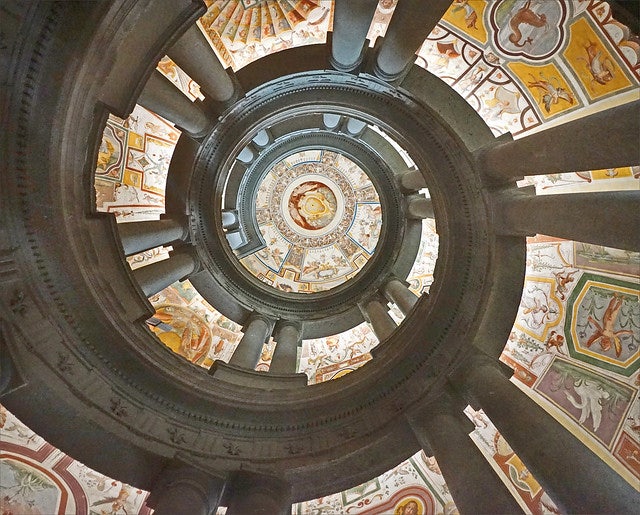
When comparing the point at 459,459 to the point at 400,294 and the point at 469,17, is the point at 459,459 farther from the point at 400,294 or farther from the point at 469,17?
the point at 469,17

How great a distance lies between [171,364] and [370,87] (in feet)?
20.0

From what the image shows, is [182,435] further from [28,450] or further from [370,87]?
[370,87]

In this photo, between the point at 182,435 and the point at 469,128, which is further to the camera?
the point at 469,128

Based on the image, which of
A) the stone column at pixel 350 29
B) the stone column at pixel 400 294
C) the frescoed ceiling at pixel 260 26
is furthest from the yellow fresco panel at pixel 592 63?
the stone column at pixel 400 294

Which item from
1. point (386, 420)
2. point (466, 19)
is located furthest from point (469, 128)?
point (386, 420)

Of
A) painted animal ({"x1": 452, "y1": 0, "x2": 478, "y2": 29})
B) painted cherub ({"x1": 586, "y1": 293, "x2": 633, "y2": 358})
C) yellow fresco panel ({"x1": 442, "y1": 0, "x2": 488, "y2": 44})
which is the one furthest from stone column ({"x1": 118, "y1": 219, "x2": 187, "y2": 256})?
painted cherub ({"x1": 586, "y1": 293, "x2": 633, "y2": 358})

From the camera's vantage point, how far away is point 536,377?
8.35 metres

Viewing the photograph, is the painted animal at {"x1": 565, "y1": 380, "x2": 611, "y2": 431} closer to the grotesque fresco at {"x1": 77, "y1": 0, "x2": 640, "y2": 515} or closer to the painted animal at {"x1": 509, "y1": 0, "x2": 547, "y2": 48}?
the grotesque fresco at {"x1": 77, "y1": 0, "x2": 640, "y2": 515}

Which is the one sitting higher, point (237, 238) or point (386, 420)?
point (237, 238)

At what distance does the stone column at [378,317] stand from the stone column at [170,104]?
6.16m

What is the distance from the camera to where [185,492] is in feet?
16.1

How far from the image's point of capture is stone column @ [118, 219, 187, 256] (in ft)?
23.0

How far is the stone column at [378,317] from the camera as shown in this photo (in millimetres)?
9906

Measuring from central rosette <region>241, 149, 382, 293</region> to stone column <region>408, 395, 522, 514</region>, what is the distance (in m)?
11.4
